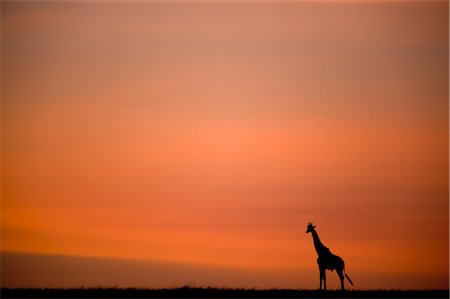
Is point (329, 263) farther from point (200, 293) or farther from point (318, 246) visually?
point (200, 293)

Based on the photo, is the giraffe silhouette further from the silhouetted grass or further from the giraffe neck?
the silhouetted grass

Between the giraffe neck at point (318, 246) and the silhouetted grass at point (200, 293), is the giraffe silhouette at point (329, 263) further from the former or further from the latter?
the silhouetted grass at point (200, 293)

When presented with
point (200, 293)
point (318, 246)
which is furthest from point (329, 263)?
point (200, 293)

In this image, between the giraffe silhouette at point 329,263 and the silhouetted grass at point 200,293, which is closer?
the silhouetted grass at point 200,293

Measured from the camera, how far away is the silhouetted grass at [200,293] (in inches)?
899

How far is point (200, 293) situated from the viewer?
76.5ft

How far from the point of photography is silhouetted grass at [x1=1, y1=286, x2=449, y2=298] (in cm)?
2283

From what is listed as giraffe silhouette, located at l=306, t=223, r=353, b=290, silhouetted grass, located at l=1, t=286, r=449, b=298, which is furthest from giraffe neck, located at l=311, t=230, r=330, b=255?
silhouetted grass, located at l=1, t=286, r=449, b=298

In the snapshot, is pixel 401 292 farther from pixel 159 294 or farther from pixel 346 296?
pixel 159 294

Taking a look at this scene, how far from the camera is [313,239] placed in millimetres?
30188

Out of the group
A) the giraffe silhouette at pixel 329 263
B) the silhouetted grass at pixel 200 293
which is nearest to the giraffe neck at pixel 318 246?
the giraffe silhouette at pixel 329 263

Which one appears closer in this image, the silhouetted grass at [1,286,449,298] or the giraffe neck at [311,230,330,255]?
the silhouetted grass at [1,286,449,298]

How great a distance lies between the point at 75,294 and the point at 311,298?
699 cm

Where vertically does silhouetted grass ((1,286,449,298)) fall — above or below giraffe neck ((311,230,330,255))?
below
